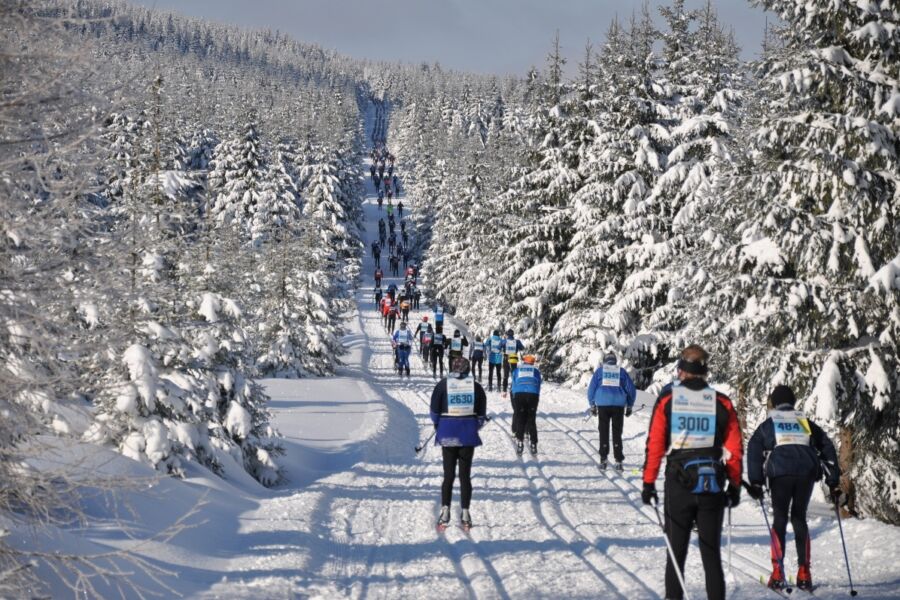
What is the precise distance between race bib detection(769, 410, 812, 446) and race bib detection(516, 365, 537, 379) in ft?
23.6

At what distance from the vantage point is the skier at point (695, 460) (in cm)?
577

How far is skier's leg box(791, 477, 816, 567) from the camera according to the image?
712 cm

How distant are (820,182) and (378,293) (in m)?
52.1

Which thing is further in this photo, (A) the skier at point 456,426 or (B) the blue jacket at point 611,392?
(B) the blue jacket at point 611,392

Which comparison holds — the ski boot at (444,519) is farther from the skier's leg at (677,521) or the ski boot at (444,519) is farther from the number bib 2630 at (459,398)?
the skier's leg at (677,521)

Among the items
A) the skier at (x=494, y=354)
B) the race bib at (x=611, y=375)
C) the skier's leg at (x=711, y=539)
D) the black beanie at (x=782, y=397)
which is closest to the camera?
the skier's leg at (x=711, y=539)

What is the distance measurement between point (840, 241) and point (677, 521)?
6617 millimetres

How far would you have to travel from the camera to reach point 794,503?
24.1 ft

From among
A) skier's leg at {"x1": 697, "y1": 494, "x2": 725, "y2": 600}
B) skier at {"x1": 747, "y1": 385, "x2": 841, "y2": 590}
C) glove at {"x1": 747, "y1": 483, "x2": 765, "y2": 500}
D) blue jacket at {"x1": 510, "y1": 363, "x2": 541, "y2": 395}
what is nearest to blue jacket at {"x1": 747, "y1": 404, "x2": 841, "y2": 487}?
skier at {"x1": 747, "y1": 385, "x2": 841, "y2": 590}

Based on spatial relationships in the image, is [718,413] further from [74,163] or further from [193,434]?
[193,434]

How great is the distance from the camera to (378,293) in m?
61.7

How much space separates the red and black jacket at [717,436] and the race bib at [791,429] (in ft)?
5.30

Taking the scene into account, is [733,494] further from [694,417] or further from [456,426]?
[456,426]

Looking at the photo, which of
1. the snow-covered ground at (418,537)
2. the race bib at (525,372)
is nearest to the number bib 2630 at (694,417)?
the snow-covered ground at (418,537)
